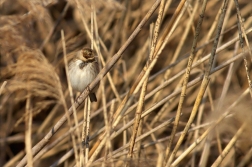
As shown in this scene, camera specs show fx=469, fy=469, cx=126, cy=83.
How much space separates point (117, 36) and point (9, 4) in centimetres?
73

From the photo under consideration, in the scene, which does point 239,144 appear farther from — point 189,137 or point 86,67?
point 86,67

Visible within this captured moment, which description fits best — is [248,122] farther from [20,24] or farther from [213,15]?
[213,15]

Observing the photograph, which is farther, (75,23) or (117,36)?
(75,23)

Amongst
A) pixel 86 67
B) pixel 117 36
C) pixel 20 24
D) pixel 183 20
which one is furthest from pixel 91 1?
pixel 183 20

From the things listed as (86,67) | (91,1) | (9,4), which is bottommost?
(86,67)

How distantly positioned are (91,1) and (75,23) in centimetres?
134

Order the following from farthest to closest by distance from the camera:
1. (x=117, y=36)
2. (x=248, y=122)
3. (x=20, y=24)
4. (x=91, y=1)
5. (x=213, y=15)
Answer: (x=213, y=15)
(x=117, y=36)
(x=91, y=1)
(x=20, y=24)
(x=248, y=122)

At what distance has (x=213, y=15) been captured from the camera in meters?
3.13

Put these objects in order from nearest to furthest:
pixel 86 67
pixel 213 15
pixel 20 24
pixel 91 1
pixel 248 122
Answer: pixel 248 122 → pixel 20 24 → pixel 91 1 → pixel 86 67 → pixel 213 15

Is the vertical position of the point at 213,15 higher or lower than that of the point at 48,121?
higher

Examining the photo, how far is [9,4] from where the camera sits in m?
2.97

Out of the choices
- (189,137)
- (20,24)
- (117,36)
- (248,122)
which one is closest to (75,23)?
(117,36)

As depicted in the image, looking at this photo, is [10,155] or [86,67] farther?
[10,155]

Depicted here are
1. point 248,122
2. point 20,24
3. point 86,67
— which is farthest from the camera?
point 86,67
